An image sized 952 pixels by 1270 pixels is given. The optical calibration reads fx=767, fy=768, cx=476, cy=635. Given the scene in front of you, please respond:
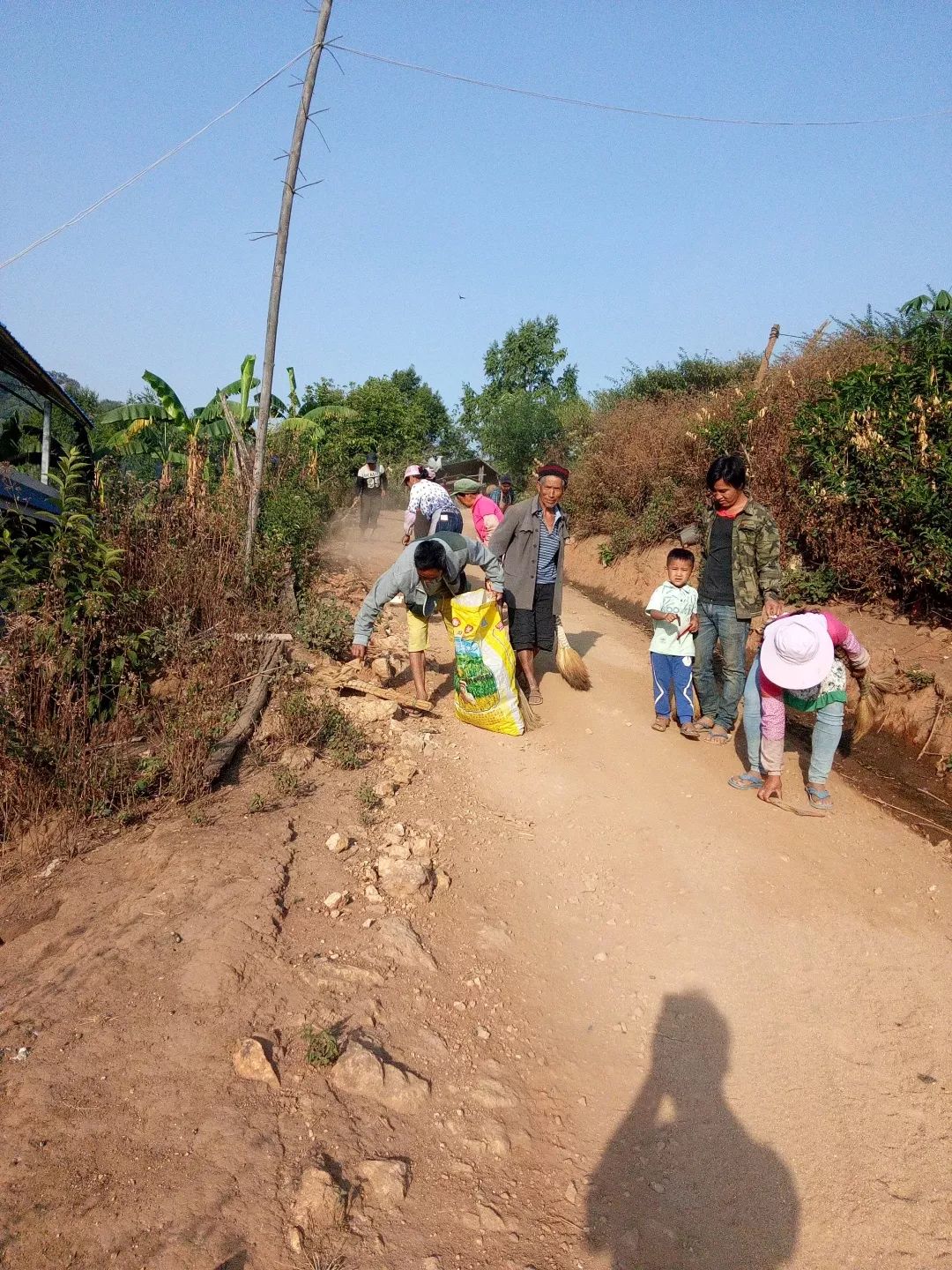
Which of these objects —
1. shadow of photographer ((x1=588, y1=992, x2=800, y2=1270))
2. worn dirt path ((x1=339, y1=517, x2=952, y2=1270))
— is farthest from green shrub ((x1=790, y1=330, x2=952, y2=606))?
shadow of photographer ((x1=588, y1=992, x2=800, y2=1270))

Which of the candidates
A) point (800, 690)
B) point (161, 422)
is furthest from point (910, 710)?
point (161, 422)

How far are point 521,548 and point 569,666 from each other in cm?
134

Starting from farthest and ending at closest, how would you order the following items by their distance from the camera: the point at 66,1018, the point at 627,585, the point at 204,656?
the point at 627,585
the point at 204,656
the point at 66,1018

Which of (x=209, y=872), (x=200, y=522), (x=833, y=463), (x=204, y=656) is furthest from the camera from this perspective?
(x=833, y=463)

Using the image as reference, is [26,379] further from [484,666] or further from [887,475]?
[887,475]

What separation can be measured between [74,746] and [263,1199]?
279cm

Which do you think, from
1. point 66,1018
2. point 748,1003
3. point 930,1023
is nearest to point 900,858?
Result: point 930,1023

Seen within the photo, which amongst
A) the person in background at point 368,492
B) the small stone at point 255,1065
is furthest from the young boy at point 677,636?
the person in background at point 368,492

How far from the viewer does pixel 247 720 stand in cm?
527

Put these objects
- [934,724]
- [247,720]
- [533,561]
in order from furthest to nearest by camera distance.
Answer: [934,724] → [533,561] → [247,720]

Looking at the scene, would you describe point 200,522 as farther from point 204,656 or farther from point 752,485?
point 752,485

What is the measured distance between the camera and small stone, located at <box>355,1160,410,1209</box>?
7.76ft

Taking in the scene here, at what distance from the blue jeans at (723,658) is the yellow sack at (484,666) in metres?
1.52

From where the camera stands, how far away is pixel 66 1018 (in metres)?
2.81
